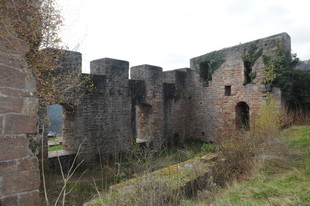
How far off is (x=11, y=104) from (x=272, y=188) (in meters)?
3.69

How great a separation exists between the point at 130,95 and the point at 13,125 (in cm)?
685

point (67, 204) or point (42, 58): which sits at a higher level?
point (42, 58)

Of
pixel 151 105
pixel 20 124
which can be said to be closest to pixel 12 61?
pixel 20 124

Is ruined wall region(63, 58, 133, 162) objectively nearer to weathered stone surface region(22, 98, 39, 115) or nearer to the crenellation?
the crenellation

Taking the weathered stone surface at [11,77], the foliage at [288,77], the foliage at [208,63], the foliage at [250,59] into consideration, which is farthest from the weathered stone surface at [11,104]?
the foliage at [208,63]

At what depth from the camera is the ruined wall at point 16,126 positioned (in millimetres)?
2048

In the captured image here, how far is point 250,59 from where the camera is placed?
9.65m

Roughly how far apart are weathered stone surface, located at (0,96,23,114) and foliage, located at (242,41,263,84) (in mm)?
9429

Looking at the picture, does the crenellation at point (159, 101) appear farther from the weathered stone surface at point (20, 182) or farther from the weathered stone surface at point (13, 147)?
the weathered stone surface at point (20, 182)

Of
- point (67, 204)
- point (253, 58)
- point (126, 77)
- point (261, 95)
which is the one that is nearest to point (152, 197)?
point (67, 204)

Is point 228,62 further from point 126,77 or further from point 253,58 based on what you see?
point 126,77

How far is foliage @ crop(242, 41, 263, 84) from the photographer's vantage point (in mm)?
9461

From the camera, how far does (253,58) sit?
9539 mm

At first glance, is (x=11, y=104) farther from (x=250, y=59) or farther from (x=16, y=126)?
(x=250, y=59)
